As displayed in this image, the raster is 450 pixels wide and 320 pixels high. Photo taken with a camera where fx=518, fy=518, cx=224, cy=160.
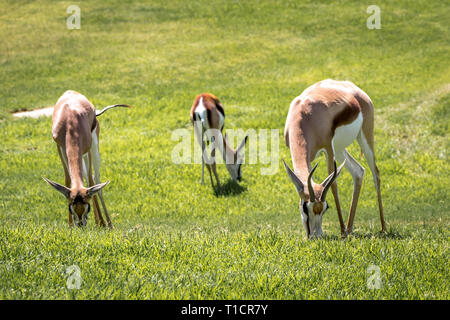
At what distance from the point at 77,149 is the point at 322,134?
3.91m

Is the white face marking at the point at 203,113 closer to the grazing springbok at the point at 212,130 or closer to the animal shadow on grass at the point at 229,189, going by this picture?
the grazing springbok at the point at 212,130

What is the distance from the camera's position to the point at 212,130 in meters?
14.2

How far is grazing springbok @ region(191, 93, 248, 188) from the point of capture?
13.9 metres

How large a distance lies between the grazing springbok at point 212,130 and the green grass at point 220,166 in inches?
28.4

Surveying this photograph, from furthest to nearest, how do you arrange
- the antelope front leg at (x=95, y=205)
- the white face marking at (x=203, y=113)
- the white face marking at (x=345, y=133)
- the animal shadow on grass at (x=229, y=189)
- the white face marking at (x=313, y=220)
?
the white face marking at (x=203, y=113) → the animal shadow on grass at (x=229, y=189) → the antelope front leg at (x=95, y=205) → the white face marking at (x=345, y=133) → the white face marking at (x=313, y=220)

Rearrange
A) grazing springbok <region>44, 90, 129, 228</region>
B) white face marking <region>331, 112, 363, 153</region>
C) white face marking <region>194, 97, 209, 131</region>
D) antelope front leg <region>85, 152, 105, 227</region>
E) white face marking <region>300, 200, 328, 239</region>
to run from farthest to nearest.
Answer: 1. white face marking <region>194, 97, 209, 131</region>
2. antelope front leg <region>85, 152, 105, 227</region>
3. white face marking <region>331, 112, 363, 153</region>
4. grazing springbok <region>44, 90, 129, 228</region>
5. white face marking <region>300, 200, 328, 239</region>

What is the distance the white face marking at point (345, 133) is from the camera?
27.7 ft

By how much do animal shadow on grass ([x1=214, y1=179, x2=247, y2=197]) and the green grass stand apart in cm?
7

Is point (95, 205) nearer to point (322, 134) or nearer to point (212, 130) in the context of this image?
point (322, 134)

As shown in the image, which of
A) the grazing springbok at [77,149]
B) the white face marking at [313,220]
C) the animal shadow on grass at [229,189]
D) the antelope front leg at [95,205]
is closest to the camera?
the white face marking at [313,220]

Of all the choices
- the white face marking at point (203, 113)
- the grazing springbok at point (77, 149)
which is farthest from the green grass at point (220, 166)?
the white face marking at point (203, 113)

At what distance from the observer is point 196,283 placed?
Answer: 493 cm

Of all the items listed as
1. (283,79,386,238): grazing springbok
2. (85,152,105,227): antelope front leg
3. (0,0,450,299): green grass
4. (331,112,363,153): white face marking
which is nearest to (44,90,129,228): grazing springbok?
(85,152,105,227): antelope front leg

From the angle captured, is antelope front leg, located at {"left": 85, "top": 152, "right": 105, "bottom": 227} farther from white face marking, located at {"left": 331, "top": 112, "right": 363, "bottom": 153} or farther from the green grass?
white face marking, located at {"left": 331, "top": 112, "right": 363, "bottom": 153}
